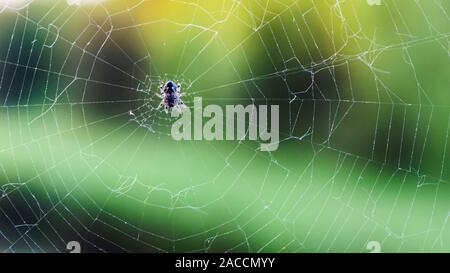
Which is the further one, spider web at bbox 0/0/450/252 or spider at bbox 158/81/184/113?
spider web at bbox 0/0/450/252

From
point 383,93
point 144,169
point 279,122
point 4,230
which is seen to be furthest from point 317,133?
point 4,230

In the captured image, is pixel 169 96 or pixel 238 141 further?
pixel 238 141

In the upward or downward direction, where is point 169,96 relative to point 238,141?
upward

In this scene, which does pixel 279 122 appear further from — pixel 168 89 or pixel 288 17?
pixel 168 89

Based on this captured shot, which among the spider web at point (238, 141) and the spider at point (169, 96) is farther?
the spider web at point (238, 141)
